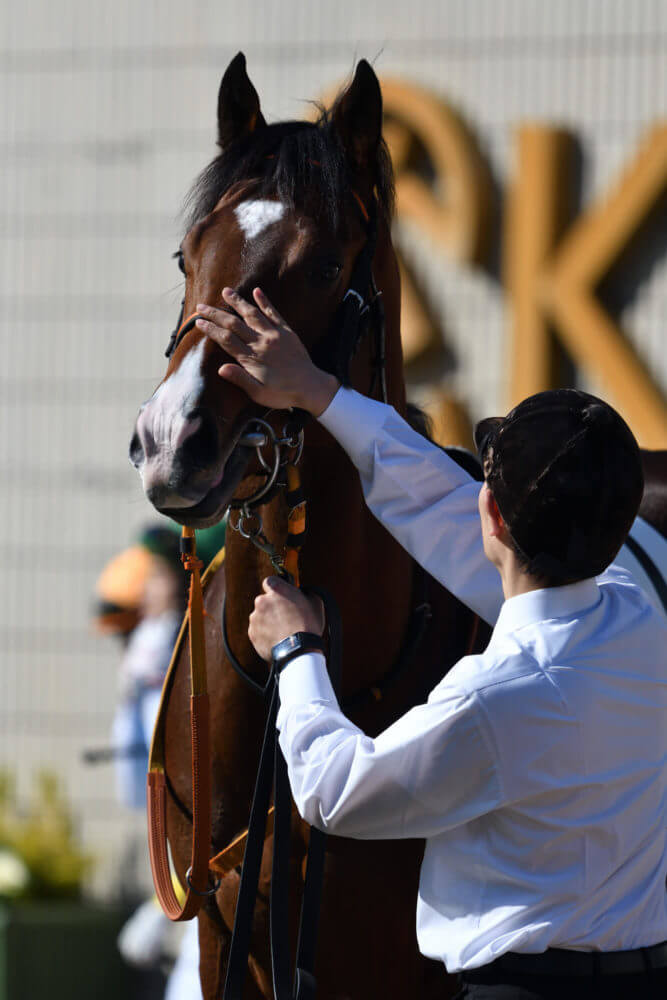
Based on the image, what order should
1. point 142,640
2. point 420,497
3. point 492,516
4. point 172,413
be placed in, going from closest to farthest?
1. point 492,516
2. point 172,413
3. point 420,497
4. point 142,640

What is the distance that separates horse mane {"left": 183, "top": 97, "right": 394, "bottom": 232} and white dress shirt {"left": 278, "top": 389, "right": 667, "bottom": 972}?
2.70 feet

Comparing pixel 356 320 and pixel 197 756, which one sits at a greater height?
pixel 356 320

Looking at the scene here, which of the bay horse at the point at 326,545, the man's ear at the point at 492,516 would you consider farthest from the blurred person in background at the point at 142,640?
the man's ear at the point at 492,516

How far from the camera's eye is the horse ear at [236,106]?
89.5 inches

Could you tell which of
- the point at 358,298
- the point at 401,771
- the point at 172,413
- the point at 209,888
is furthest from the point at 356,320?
the point at 209,888

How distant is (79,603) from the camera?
20.5 feet

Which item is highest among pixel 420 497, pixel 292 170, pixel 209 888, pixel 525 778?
pixel 292 170

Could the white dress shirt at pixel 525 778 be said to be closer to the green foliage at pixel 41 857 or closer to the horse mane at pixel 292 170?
the horse mane at pixel 292 170

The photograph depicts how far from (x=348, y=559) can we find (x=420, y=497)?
0.19m

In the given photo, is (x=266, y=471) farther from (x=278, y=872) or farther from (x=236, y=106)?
(x=236, y=106)

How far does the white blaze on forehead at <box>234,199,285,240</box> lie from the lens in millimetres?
2021

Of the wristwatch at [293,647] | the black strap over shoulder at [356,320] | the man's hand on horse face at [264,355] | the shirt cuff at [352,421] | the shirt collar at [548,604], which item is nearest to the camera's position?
the shirt collar at [548,604]

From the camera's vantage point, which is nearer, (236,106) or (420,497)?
(420,497)

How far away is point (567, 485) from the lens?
155 cm
